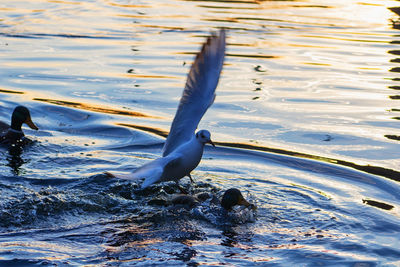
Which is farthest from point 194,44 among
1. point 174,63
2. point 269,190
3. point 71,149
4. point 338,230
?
point 338,230

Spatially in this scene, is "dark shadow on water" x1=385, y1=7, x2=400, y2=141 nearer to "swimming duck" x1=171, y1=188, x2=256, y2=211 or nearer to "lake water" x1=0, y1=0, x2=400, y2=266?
"lake water" x1=0, y1=0, x2=400, y2=266

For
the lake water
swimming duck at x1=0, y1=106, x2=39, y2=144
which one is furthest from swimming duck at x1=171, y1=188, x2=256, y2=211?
swimming duck at x1=0, y1=106, x2=39, y2=144

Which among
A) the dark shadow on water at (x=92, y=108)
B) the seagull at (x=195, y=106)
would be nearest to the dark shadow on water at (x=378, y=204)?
the seagull at (x=195, y=106)

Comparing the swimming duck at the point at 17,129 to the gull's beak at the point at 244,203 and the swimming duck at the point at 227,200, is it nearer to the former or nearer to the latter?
the swimming duck at the point at 227,200

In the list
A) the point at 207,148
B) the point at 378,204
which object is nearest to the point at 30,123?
the point at 207,148

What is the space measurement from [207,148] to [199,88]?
2.44m

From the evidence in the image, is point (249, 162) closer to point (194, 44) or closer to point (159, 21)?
point (194, 44)

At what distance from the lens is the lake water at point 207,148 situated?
6449 millimetres

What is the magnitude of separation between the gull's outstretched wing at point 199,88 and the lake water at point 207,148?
0.89 metres

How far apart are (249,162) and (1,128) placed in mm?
3843

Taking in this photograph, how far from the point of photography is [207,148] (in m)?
9.61

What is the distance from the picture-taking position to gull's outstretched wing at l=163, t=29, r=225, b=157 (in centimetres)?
702

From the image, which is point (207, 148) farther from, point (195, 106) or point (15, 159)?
point (15, 159)

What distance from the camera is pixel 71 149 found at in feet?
30.7
